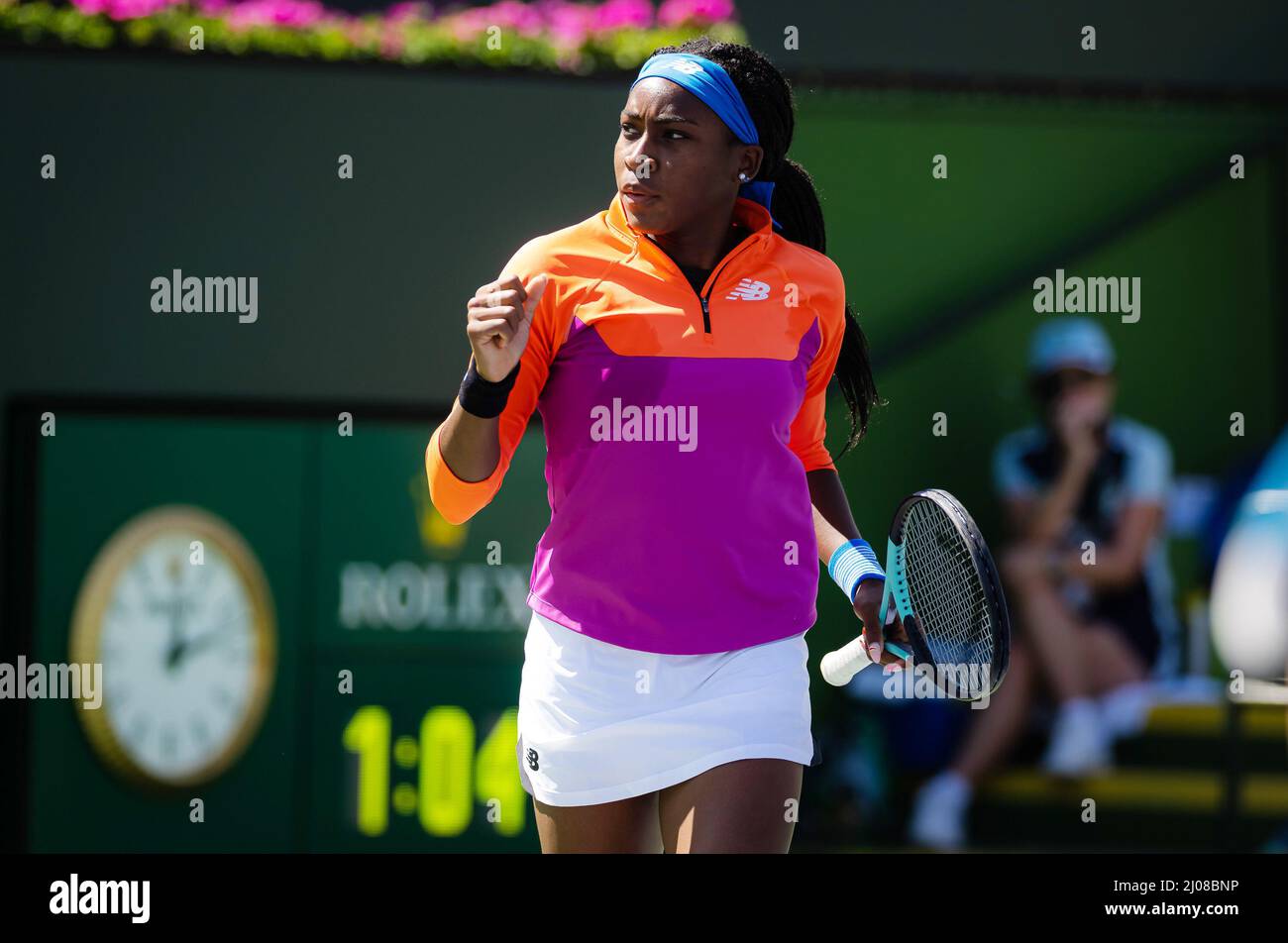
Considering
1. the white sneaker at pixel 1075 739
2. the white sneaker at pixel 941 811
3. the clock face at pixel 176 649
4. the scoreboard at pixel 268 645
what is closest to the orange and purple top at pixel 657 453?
the scoreboard at pixel 268 645

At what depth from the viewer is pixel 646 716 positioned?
2578 mm

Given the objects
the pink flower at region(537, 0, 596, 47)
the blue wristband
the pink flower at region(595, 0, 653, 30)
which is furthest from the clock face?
the blue wristband

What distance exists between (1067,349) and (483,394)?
3.35 m

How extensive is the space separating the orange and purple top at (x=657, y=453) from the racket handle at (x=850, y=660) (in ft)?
0.58

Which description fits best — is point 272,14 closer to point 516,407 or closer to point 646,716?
point 516,407

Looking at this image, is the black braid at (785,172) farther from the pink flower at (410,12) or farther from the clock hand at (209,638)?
the pink flower at (410,12)

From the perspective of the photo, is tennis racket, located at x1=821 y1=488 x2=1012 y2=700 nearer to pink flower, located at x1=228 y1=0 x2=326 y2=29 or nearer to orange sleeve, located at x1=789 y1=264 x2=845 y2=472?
orange sleeve, located at x1=789 y1=264 x2=845 y2=472

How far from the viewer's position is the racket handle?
2.84 m

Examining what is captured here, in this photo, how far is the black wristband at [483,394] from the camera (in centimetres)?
253

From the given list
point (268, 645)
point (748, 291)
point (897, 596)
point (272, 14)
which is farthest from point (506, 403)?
point (272, 14)
